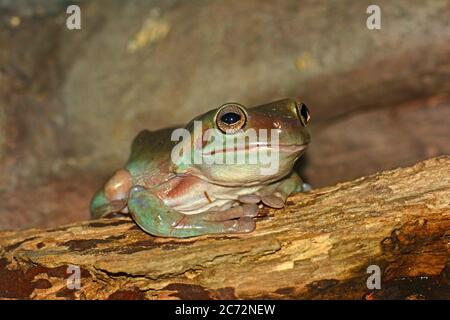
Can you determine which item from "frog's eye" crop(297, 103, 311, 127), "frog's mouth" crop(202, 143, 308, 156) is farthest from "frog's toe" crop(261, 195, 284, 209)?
"frog's eye" crop(297, 103, 311, 127)

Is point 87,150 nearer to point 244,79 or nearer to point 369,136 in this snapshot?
point 244,79

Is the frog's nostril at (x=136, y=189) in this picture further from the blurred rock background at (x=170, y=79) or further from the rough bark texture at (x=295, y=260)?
the blurred rock background at (x=170, y=79)

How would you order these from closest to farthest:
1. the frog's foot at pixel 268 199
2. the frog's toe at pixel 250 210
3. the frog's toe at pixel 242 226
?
the frog's toe at pixel 242 226 < the frog's toe at pixel 250 210 < the frog's foot at pixel 268 199

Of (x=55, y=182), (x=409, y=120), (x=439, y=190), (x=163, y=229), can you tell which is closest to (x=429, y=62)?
(x=409, y=120)

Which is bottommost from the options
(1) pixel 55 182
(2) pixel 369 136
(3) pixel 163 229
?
(3) pixel 163 229

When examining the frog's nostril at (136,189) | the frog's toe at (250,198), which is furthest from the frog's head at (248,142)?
the frog's nostril at (136,189)

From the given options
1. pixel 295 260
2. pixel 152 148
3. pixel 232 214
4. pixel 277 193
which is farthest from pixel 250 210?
pixel 152 148

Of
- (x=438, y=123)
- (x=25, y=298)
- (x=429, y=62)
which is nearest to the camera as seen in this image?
(x=25, y=298)
